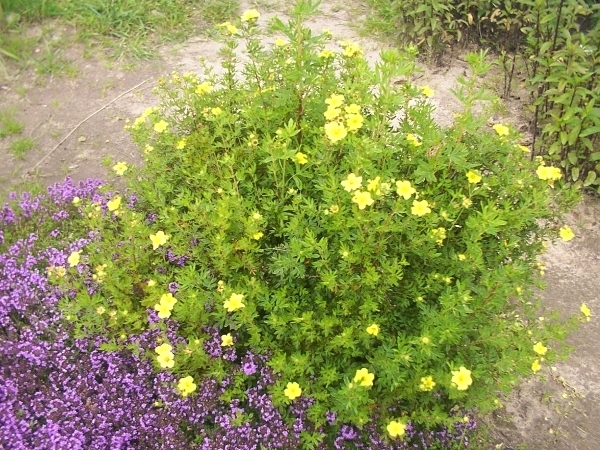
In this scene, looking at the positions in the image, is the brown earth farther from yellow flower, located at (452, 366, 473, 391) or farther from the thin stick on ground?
yellow flower, located at (452, 366, 473, 391)

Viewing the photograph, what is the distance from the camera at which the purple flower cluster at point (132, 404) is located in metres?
2.31

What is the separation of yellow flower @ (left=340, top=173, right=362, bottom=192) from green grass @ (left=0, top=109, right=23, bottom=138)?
3255mm

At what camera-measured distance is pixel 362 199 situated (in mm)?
2029

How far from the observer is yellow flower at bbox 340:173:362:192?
207 centimetres

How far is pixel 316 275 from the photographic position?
2.34 m

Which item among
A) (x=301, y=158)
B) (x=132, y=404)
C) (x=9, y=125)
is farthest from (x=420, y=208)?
(x=9, y=125)

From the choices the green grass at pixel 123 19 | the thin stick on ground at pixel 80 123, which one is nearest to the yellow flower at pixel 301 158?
the thin stick on ground at pixel 80 123

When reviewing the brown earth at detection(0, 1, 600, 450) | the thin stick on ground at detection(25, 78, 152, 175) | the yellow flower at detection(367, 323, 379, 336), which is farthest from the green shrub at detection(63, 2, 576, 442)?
the thin stick on ground at detection(25, 78, 152, 175)

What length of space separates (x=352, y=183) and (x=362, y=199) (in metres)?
0.09

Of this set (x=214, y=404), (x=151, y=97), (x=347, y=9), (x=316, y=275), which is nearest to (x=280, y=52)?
(x=316, y=275)

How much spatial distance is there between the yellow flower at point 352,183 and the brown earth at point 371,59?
1.46 meters

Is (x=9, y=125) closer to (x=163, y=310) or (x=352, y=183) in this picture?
(x=163, y=310)

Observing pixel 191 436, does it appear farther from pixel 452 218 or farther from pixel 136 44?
pixel 136 44

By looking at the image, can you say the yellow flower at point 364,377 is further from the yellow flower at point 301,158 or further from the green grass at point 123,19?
the green grass at point 123,19
